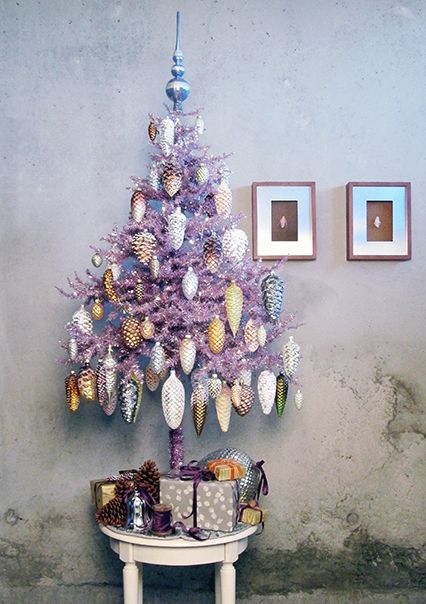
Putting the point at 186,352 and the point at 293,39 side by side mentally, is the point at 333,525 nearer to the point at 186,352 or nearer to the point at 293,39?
the point at 186,352

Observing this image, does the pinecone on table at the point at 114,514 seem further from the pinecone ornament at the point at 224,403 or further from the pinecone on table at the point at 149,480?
the pinecone ornament at the point at 224,403

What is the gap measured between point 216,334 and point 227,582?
2.64ft

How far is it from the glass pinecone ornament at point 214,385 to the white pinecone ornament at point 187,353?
0.09 metres

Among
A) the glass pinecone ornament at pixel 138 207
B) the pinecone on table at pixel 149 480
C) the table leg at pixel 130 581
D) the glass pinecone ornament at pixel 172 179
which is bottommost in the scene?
the table leg at pixel 130 581

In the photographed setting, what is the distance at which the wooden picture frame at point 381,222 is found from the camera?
9.57 feet

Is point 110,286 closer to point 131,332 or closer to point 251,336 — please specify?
point 131,332

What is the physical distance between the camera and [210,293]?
2447mm

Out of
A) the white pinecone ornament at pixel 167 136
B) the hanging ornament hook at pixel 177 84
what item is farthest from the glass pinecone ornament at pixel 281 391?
the hanging ornament hook at pixel 177 84

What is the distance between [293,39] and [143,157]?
0.80 metres

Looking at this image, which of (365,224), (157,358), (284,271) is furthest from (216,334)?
(365,224)

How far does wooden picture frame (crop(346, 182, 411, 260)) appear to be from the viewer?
2.92 meters

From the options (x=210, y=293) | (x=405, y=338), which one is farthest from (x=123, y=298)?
(x=405, y=338)

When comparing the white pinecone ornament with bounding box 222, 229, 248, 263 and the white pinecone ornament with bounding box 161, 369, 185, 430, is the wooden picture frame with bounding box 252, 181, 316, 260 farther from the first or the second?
the white pinecone ornament with bounding box 161, 369, 185, 430

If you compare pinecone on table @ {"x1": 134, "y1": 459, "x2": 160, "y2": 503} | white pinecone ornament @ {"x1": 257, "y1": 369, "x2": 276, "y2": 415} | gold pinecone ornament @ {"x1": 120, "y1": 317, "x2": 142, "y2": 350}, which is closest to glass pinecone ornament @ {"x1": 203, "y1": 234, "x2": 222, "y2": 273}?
gold pinecone ornament @ {"x1": 120, "y1": 317, "x2": 142, "y2": 350}
